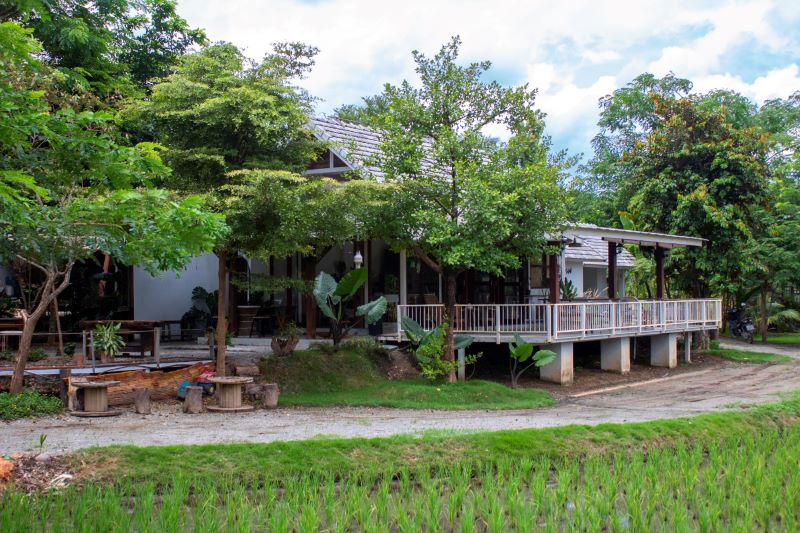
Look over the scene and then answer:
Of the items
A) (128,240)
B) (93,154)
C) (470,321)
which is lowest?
(470,321)

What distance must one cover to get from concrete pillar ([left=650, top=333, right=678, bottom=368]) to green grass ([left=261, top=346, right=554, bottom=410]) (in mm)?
7829

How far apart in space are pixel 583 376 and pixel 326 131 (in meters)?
8.74

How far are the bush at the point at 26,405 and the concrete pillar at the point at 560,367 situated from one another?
34.5 feet

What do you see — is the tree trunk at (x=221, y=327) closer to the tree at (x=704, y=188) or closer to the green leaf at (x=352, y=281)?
the green leaf at (x=352, y=281)

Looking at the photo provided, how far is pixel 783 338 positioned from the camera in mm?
34125

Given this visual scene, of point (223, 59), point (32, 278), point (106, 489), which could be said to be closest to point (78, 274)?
point (32, 278)

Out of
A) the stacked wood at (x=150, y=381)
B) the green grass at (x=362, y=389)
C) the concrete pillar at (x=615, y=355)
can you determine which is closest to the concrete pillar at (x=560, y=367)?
the green grass at (x=362, y=389)

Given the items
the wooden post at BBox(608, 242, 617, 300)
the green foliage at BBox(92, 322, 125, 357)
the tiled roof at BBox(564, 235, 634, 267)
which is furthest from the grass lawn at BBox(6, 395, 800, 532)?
the tiled roof at BBox(564, 235, 634, 267)

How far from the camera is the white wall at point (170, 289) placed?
2144 cm

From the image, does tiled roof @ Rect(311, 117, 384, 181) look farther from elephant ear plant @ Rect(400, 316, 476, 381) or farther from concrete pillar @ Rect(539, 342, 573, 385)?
concrete pillar @ Rect(539, 342, 573, 385)

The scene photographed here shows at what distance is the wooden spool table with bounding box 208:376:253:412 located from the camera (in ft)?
44.3

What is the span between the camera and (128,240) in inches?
337

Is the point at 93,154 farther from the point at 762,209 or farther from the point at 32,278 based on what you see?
the point at 762,209

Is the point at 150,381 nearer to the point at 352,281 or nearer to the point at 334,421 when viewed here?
the point at 334,421
